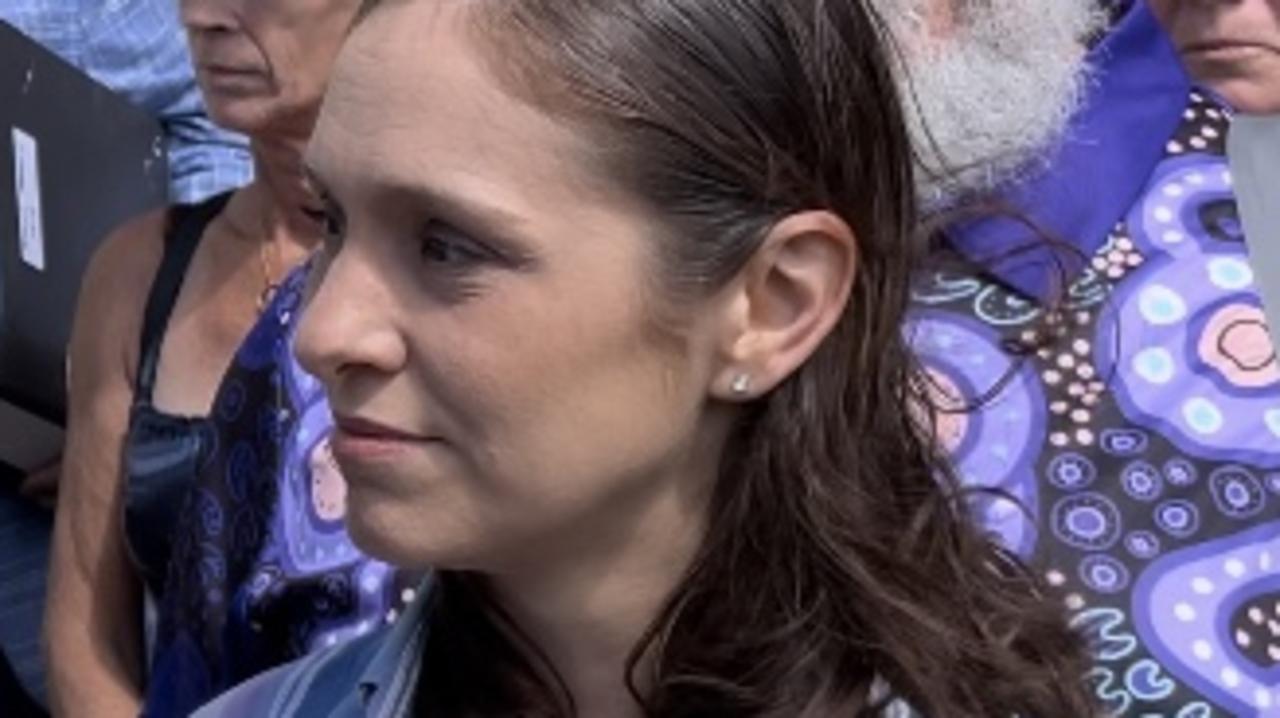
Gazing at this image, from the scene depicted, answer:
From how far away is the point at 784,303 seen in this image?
1.43 m

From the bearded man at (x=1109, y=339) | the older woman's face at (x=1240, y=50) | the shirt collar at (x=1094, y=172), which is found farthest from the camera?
the older woman's face at (x=1240, y=50)

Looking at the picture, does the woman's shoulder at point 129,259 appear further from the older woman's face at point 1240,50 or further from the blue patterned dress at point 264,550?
the older woman's face at point 1240,50

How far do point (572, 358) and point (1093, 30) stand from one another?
814mm

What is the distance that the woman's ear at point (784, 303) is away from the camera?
1.42 m

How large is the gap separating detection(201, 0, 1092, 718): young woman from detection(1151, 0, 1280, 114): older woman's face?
74cm

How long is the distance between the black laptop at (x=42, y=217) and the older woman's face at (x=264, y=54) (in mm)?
303

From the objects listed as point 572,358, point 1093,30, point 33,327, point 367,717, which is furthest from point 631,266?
point 33,327

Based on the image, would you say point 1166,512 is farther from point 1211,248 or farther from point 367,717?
point 367,717

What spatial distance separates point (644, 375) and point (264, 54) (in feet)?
3.66

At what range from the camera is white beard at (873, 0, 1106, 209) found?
73.7 inches

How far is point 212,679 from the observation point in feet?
6.66

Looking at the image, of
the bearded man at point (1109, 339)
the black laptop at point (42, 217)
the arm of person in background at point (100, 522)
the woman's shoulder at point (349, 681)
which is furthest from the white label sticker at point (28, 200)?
the woman's shoulder at point (349, 681)

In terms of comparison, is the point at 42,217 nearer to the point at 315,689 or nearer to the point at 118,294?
the point at 118,294

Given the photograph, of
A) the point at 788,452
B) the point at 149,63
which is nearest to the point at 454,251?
the point at 788,452
